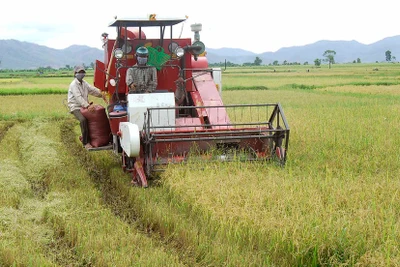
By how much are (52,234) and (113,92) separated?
3737mm

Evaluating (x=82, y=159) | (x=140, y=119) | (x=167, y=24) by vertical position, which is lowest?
(x=82, y=159)

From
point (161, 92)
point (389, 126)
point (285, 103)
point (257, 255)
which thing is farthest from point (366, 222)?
point (285, 103)

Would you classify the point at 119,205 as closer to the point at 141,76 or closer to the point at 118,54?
the point at 141,76

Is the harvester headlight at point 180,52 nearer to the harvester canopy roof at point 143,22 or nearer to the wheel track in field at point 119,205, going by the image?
the harvester canopy roof at point 143,22

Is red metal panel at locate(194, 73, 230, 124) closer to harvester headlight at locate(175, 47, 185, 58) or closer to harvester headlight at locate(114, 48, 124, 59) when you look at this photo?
harvester headlight at locate(175, 47, 185, 58)

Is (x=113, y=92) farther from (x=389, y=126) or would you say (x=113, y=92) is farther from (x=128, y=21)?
(x=389, y=126)

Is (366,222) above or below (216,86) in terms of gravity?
below

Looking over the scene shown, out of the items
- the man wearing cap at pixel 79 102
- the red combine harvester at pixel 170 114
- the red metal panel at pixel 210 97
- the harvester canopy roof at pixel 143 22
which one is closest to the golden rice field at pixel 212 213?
the red combine harvester at pixel 170 114

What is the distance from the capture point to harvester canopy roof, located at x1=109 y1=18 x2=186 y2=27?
7547mm

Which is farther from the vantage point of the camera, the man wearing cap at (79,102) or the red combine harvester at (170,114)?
the man wearing cap at (79,102)

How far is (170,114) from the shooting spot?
6.94 m

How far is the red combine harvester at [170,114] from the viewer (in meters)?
6.33

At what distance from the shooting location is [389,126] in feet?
33.2

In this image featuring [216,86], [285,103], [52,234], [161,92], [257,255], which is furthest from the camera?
[285,103]
